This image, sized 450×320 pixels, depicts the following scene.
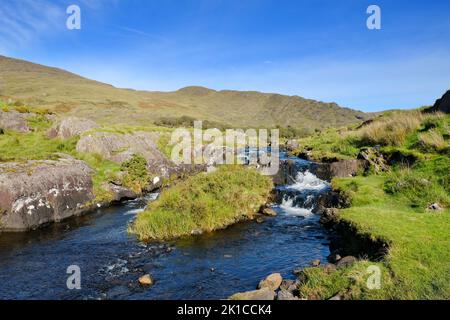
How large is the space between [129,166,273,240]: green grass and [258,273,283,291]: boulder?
7659 millimetres

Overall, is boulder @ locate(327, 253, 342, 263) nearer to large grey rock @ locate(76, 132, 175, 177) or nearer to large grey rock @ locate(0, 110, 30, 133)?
large grey rock @ locate(76, 132, 175, 177)

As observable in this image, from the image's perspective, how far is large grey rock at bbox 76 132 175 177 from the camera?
33875 mm

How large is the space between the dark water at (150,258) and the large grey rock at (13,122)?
21855 millimetres

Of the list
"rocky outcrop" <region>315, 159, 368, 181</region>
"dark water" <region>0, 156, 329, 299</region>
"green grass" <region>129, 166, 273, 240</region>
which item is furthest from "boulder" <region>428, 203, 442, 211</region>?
"rocky outcrop" <region>315, 159, 368, 181</region>

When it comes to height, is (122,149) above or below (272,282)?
above

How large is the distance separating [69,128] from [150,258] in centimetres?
2528

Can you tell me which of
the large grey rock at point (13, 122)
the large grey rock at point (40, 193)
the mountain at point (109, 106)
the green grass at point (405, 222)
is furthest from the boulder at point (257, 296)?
the mountain at point (109, 106)

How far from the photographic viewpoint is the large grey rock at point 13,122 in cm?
3938

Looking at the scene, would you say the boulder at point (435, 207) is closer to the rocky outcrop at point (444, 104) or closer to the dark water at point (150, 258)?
the dark water at point (150, 258)

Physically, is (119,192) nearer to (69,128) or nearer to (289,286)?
(69,128)

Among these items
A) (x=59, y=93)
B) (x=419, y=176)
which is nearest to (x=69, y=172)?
(x=419, y=176)

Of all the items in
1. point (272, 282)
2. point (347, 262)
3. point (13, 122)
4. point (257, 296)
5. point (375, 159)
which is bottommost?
point (272, 282)

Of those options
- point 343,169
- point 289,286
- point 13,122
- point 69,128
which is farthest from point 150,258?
point 13,122

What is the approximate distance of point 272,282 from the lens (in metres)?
13.6
